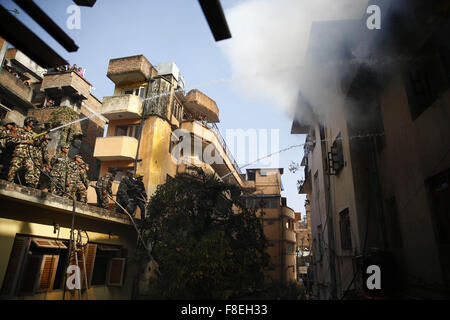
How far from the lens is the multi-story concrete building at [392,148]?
5449 mm

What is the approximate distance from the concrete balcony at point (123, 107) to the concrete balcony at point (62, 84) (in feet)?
11.4

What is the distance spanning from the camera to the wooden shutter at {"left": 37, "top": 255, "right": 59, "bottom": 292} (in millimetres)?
7023

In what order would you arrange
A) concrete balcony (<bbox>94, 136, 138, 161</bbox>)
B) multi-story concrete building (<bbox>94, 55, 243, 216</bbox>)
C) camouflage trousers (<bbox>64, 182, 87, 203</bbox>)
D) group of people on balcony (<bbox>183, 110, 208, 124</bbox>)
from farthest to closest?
group of people on balcony (<bbox>183, 110, 208, 124</bbox>)
multi-story concrete building (<bbox>94, 55, 243, 216</bbox>)
concrete balcony (<bbox>94, 136, 138, 161</bbox>)
camouflage trousers (<bbox>64, 182, 87, 203</bbox>)

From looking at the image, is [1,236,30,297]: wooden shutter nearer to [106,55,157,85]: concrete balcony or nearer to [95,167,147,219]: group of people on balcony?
[95,167,147,219]: group of people on balcony

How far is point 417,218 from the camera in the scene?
6.02 meters

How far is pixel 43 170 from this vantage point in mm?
7855

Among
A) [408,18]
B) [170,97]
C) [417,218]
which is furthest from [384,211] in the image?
[170,97]

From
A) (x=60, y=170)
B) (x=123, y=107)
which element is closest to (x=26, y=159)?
(x=60, y=170)

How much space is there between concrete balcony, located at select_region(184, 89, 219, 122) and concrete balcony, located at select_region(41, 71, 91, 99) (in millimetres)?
7256

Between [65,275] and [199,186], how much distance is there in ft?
14.3

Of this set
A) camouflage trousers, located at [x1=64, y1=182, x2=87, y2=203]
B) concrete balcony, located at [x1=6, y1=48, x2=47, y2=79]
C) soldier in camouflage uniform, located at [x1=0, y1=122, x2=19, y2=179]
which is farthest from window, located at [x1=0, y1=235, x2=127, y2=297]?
concrete balcony, located at [x1=6, y1=48, x2=47, y2=79]

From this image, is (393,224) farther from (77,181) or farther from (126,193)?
(77,181)

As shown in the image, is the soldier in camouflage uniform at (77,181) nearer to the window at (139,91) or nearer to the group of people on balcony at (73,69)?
the window at (139,91)

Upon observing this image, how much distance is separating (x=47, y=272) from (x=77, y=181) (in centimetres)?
295
